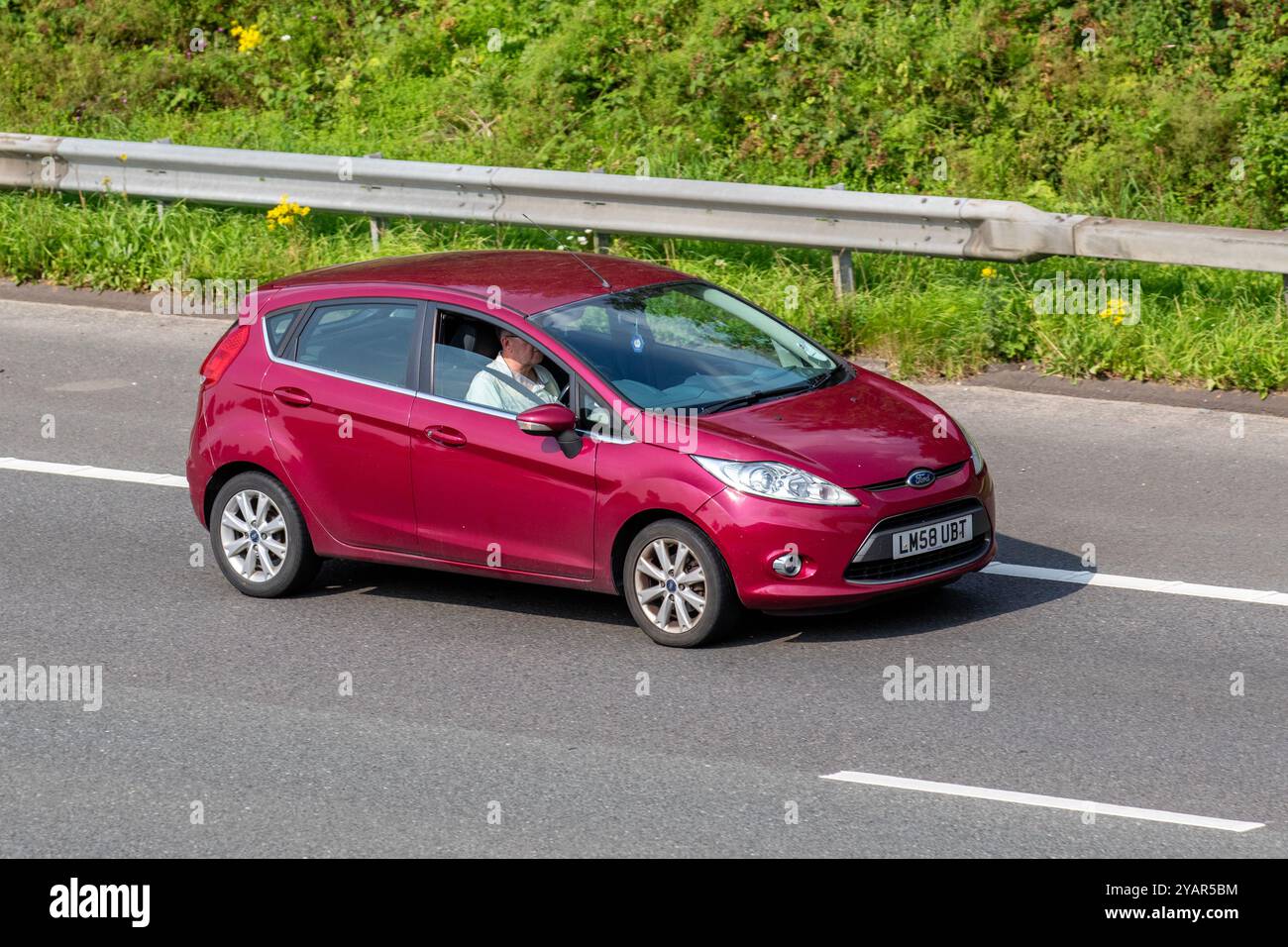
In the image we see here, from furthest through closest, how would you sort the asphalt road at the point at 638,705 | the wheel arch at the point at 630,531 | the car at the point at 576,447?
the wheel arch at the point at 630,531 < the car at the point at 576,447 < the asphalt road at the point at 638,705

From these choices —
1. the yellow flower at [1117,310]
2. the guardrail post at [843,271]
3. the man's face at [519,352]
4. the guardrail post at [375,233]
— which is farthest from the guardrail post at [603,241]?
the man's face at [519,352]

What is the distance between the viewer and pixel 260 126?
61.7ft

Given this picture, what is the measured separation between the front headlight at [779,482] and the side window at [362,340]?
1796 mm

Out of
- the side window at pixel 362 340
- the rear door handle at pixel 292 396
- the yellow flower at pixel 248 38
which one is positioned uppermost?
the yellow flower at pixel 248 38

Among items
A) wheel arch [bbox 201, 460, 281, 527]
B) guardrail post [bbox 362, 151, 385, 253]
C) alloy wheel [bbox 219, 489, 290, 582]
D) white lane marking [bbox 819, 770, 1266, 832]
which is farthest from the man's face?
guardrail post [bbox 362, 151, 385, 253]

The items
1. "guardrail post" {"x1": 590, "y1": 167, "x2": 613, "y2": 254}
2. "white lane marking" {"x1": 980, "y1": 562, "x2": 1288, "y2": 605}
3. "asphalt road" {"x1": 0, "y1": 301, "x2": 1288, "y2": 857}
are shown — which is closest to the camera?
"asphalt road" {"x1": 0, "y1": 301, "x2": 1288, "y2": 857}

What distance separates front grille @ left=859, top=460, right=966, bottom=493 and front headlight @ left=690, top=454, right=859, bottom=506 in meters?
0.11

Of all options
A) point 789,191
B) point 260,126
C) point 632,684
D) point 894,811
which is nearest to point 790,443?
point 632,684

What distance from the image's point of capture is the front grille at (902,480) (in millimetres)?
8172

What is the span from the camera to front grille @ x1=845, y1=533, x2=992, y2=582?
322 inches

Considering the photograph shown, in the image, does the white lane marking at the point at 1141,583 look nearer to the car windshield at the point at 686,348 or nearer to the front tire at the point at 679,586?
the car windshield at the point at 686,348

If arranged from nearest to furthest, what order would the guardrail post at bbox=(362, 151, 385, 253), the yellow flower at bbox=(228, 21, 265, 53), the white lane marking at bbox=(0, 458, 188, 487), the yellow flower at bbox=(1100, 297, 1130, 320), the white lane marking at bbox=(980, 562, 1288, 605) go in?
the white lane marking at bbox=(980, 562, 1288, 605) < the white lane marking at bbox=(0, 458, 188, 487) < the yellow flower at bbox=(1100, 297, 1130, 320) < the guardrail post at bbox=(362, 151, 385, 253) < the yellow flower at bbox=(228, 21, 265, 53)

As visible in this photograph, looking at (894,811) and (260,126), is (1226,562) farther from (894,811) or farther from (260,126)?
(260,126)

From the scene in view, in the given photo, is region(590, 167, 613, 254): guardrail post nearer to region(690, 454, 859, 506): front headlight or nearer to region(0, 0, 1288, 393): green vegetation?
region(0, 0, 1288, 393): green vegetation
